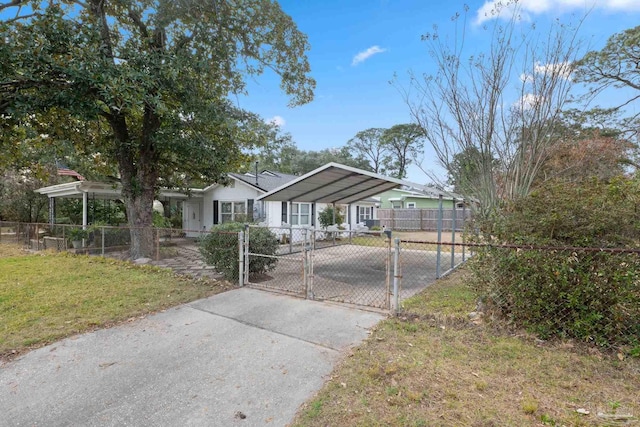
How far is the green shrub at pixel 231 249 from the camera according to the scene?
6676 millimetres

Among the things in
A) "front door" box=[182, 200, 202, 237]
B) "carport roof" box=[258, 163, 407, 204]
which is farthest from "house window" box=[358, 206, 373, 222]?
"front door" box=[182, 200, 202, 237]

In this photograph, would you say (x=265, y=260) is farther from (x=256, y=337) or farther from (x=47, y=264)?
(x=47, y=264)

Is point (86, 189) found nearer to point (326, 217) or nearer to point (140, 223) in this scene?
point (140, 223)

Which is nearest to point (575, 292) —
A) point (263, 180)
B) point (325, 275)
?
point (325, 275)

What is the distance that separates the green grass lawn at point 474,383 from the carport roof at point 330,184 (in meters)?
4.92

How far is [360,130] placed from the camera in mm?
45406

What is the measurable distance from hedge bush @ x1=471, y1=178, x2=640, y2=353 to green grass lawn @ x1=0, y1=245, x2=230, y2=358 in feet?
16.6

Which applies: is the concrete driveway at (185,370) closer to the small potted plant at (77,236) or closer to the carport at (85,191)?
the small potted plant at (77,236)

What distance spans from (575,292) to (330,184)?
7.61 meters

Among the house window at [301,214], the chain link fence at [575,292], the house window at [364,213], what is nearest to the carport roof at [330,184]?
the house window at [301,214]

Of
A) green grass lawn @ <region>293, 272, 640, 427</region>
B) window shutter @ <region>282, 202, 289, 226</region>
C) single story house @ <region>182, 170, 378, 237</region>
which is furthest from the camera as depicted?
window shutter @ <region>282, 202, 289, 226</region>

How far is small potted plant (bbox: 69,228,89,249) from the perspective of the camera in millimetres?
11109

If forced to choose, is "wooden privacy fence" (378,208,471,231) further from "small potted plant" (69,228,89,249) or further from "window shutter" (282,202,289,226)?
"small potted plant" (69,228,89,249)

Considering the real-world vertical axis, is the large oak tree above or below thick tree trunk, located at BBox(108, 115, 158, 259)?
above
